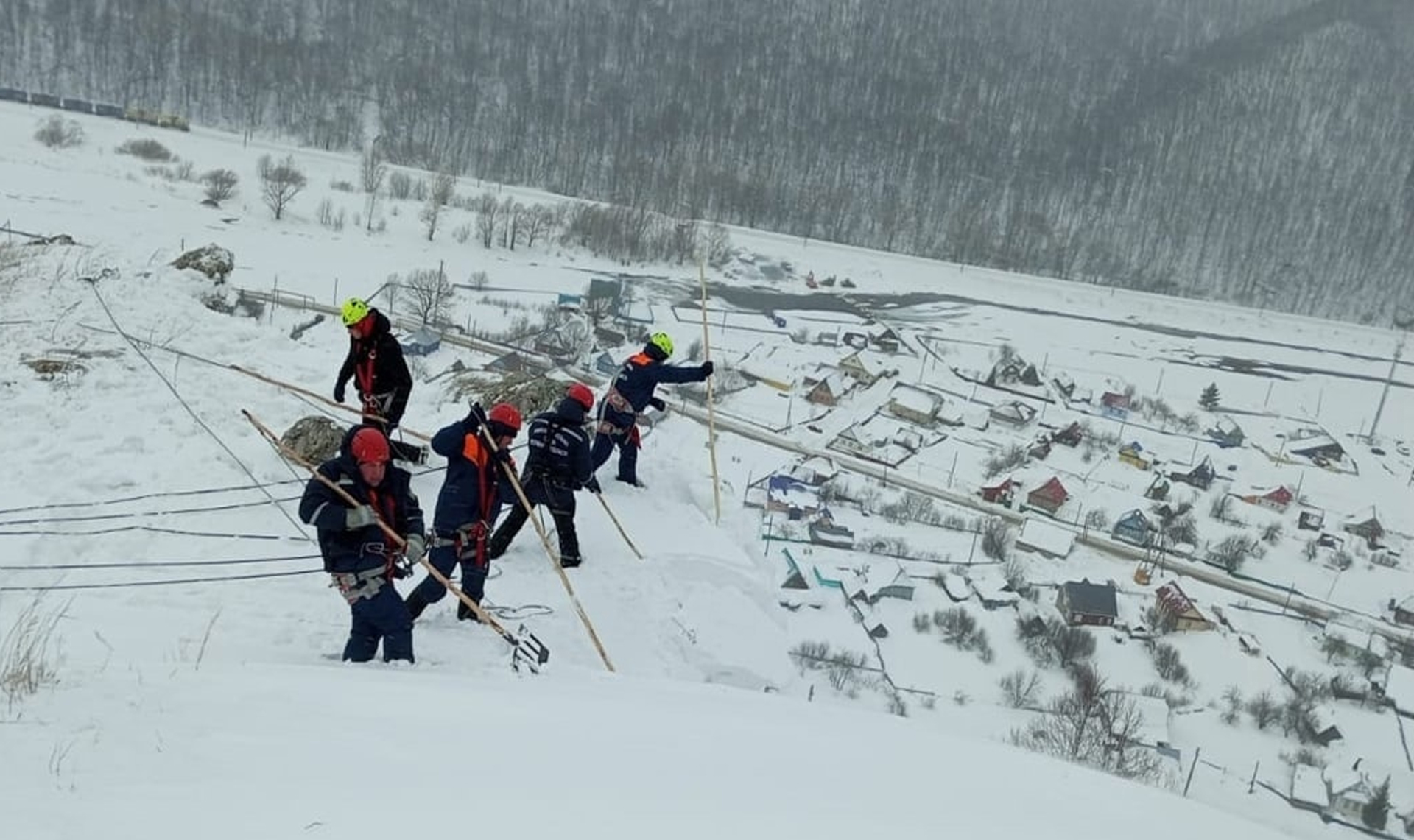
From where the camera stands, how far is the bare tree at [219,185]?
1998 inches

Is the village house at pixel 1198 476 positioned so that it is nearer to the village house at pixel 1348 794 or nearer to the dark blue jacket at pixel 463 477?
the village house at pixel 1348 794

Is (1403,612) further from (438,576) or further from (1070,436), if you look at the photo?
(438,576)

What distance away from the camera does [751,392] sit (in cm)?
4194

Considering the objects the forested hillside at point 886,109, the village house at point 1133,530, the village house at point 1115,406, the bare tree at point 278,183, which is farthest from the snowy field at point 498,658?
the forested hillside at point 886,109

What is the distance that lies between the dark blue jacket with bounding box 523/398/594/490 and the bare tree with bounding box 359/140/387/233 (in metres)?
49.3

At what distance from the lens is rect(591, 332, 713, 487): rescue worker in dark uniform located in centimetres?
835

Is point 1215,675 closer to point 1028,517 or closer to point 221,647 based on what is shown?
point 1028,517

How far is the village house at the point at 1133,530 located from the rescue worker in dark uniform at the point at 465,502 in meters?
32.6

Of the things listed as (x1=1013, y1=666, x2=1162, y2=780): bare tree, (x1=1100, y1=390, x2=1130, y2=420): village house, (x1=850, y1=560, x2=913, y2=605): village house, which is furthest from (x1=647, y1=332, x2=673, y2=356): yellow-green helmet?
(x1=1100, y1=390, x2=1130, y2=420): village house

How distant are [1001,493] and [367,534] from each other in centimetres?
3304

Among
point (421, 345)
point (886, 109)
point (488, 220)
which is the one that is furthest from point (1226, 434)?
point (886, 109)

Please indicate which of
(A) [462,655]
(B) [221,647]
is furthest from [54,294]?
(A) [462,655]

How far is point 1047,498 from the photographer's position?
117 ft

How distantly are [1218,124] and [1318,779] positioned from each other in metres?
93.2
